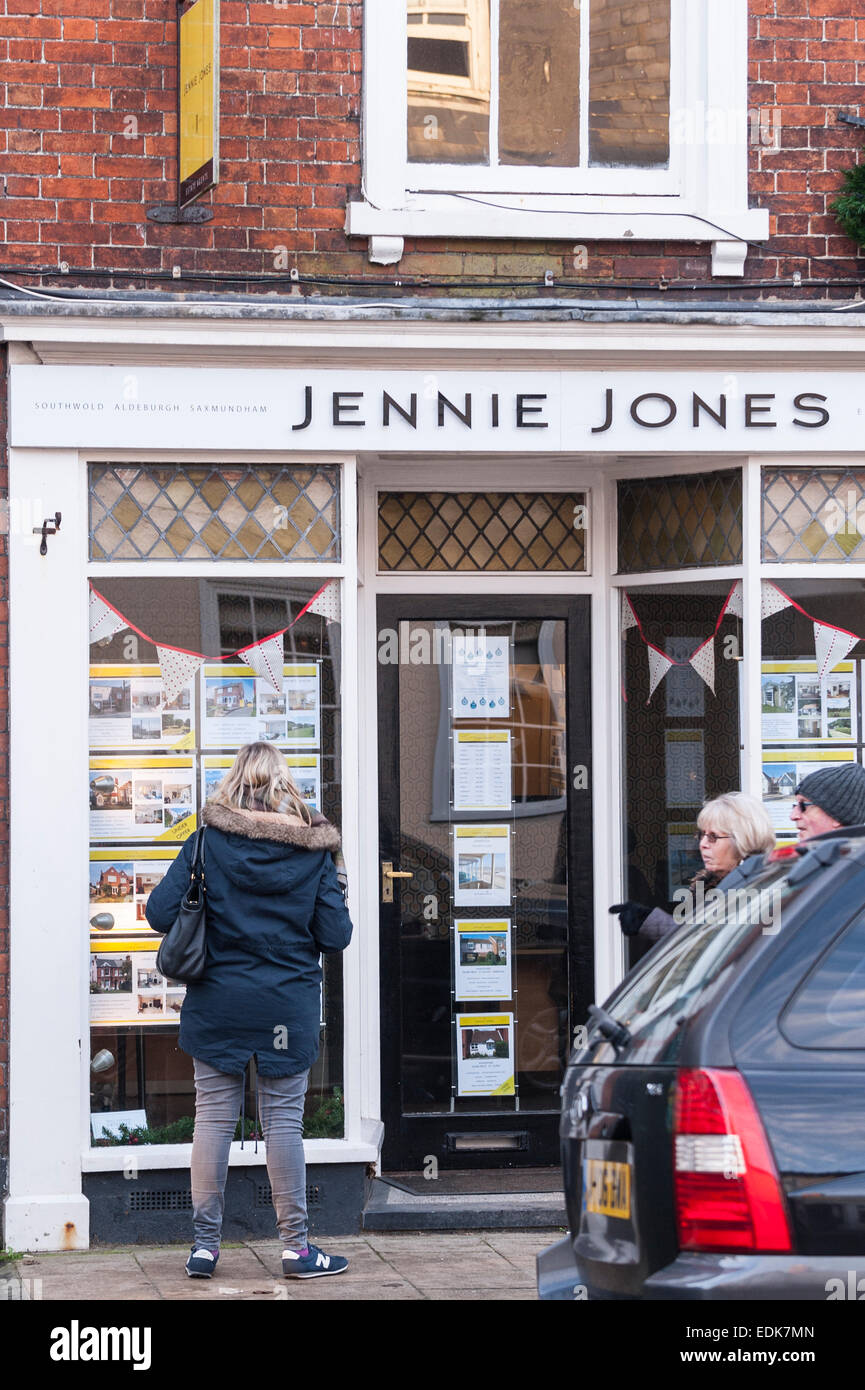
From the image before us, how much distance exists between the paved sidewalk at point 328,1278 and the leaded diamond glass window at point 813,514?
319 centimetres

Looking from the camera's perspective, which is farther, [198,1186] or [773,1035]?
[198,1186]

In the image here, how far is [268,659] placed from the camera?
7.11 metres

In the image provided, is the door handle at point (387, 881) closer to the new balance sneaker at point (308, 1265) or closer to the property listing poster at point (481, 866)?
the property listing poster at point (481, 866)

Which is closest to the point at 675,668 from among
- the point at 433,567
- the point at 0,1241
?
the point at 433,567

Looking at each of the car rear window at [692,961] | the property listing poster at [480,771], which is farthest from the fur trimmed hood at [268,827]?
the car rear window at [692,961]

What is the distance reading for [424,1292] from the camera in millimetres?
6031

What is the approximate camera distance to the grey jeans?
20.1 feet

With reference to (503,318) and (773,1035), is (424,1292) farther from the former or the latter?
(503,318)

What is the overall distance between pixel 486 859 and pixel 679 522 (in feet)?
6.16

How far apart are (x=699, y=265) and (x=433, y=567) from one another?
188 centimetres

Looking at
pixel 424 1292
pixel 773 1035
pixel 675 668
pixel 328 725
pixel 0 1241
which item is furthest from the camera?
pixel 675 668

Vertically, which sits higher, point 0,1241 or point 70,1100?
point 70,1100

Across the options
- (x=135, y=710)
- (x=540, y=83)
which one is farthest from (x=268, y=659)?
(x=540, y=83)

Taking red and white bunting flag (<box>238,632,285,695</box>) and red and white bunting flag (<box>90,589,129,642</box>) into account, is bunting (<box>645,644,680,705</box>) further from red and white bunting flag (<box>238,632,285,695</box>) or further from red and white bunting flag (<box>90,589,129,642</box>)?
red and white bunting flag (<box>90,589,129,642</box>)
